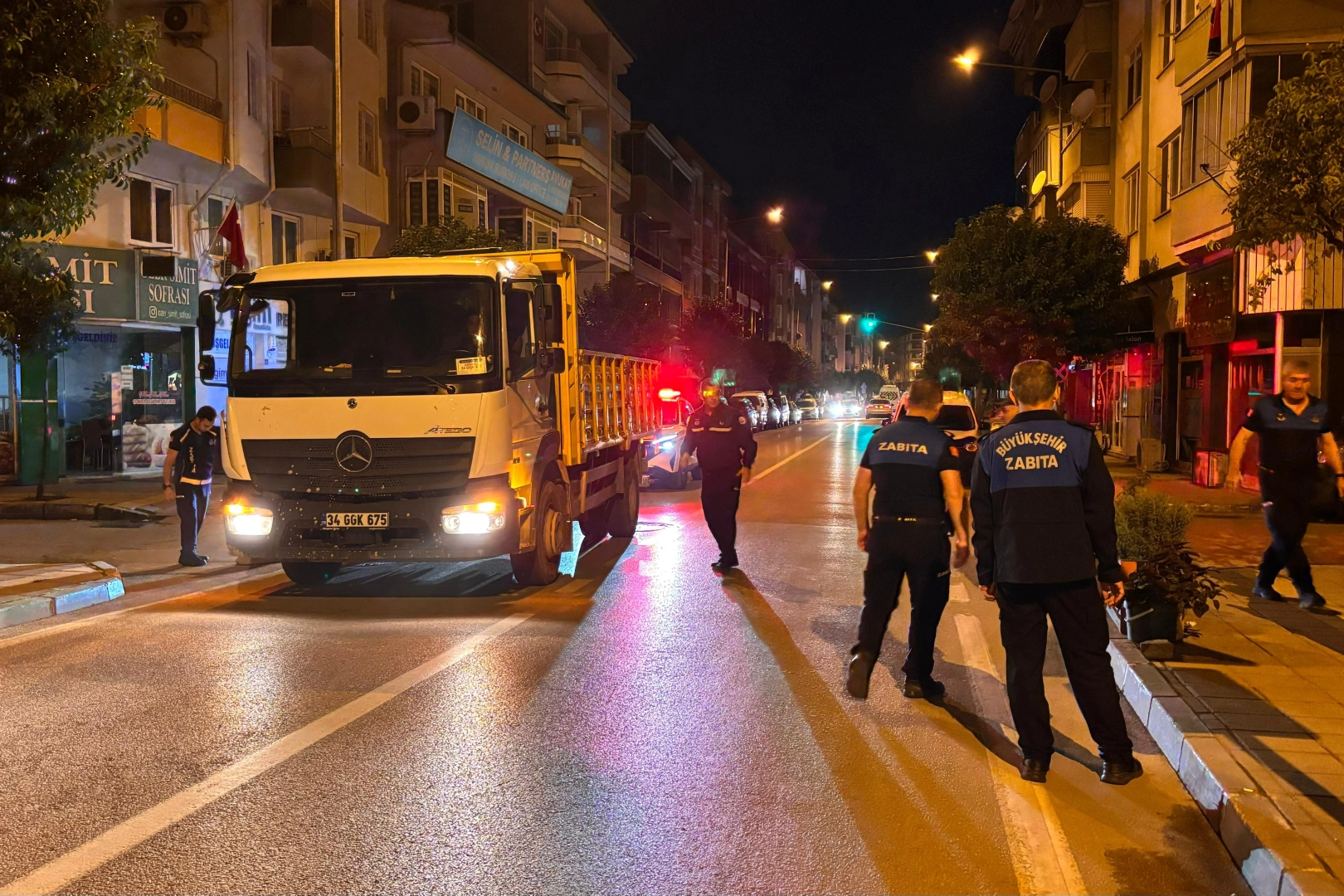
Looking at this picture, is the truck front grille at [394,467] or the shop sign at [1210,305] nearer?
the truck front grille at [394,467]

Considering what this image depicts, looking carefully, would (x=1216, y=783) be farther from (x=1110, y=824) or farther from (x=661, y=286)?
(x=661, y=286)

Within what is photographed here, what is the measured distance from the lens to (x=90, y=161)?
33.5ft

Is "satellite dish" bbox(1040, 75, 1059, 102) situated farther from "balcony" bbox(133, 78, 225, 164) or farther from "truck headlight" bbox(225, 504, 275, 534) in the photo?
"truck headlight" bbox(225, 504, 275, 534)

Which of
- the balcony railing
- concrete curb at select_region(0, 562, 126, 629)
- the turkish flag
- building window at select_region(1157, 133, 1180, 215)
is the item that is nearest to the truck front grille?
concrete curb at select_region(0, 562, 126, 629)

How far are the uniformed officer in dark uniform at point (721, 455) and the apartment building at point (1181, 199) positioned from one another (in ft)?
18.1

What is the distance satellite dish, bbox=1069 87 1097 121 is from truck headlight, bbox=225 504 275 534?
28086mm

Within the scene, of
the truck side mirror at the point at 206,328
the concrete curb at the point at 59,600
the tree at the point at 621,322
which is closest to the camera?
the concrete curb at the point at 59,600

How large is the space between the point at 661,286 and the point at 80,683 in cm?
5340

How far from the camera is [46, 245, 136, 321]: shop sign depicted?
2091 cm

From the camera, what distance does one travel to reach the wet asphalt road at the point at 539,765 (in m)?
4.21

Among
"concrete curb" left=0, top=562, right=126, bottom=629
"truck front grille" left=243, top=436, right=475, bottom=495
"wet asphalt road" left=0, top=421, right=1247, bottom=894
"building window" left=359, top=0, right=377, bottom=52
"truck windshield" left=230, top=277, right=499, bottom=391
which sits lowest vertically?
"wet asphalt road" left=0, top=421, right=1247, bottom=894

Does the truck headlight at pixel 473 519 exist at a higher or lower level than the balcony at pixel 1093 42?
lower

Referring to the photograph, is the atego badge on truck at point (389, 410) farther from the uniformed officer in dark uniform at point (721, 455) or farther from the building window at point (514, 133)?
the building window at point (514, 133)

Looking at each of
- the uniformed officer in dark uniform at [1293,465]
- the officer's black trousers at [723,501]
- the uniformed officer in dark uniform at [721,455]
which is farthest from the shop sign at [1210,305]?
the officer's black trousers at [723,501]
